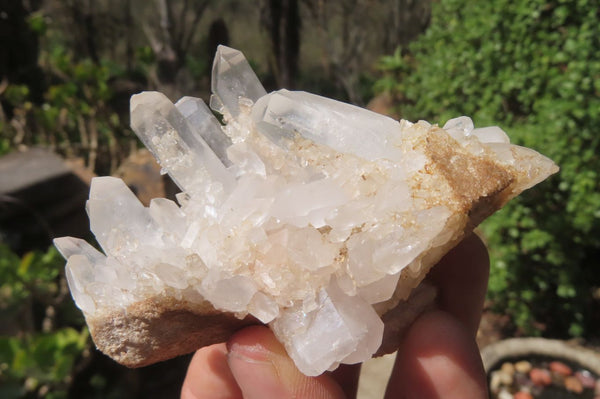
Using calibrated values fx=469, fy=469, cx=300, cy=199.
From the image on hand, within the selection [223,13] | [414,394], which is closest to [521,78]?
[414,394]

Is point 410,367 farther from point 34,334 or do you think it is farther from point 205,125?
point 34,334

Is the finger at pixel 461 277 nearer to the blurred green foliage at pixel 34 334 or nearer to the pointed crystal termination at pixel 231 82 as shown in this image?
the pointed crystal termination at pixel 231 82

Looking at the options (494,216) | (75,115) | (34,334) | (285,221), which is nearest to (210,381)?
(285,221)

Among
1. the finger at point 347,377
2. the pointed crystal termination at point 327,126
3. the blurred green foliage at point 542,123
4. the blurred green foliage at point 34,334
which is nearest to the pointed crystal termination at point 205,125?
the pointed crystal termination at point 327,126

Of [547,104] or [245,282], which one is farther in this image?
[547,104]

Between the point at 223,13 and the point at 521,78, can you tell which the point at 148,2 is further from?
the point at 521,78

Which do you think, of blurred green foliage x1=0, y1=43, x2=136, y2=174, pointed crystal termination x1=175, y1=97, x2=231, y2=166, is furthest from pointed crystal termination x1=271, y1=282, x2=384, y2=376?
blurred green foliage x1=0, y1=43, x2=136, y2=174
